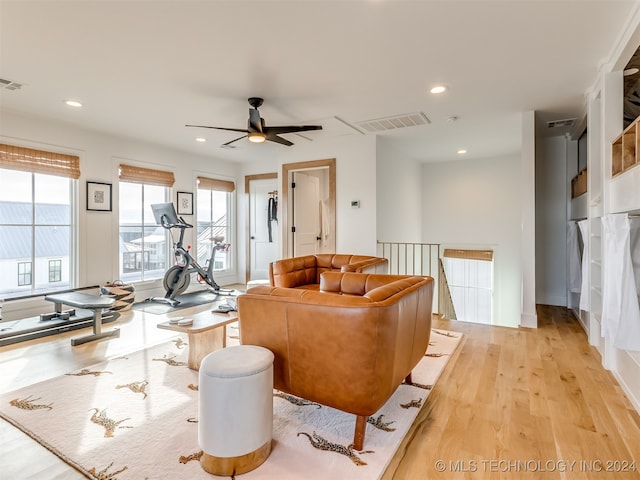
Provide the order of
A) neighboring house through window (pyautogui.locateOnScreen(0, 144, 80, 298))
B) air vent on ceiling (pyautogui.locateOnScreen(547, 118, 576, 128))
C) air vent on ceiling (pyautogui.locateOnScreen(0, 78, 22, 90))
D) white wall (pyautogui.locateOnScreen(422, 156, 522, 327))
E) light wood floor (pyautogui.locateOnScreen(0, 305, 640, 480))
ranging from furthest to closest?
white wall (pyautogui.locateOnScreen(422, 156, 522, 327))
air vent on ceiling (pyautogui.locateOnScreen(547, 118, 576, 128))
neighboring house through window (pyautogui.locateOnScreen(0, 144, 80, 298))
air vent on ceiling (pyautogui.locateOnScreen(0, 78, 22, 90))
light wood floor (pyautogui.locateOnScreen(0, 305, 640, 480))

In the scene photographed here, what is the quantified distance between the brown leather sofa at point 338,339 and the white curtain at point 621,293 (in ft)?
4.86

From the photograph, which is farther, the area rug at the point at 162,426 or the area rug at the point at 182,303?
the area rug at the point at 182,303

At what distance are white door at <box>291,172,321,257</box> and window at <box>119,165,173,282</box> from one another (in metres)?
2.24

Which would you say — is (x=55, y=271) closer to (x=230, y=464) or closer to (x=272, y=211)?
(x=272, y=211)

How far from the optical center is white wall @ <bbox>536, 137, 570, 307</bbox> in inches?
205

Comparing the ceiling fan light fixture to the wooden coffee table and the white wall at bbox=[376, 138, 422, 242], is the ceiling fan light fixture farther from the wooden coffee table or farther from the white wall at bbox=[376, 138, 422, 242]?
the white wall at bbox=[376, 138, 422, 242]

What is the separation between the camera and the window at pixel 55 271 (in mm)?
4449

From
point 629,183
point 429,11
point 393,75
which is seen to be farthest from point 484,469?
point 393,75

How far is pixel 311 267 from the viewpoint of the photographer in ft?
14.6

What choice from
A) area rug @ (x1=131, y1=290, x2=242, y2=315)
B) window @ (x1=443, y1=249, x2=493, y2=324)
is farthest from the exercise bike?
window @ (x1=443, y1=249, x2=493, y2=324)

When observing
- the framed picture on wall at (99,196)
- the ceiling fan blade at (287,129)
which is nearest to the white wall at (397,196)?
the ceiling fan blade at (287,129)

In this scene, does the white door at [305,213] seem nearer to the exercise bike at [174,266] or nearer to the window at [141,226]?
the exercise bike at [174,266]

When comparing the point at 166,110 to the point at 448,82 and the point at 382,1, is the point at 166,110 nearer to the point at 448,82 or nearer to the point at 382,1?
the point at 382,1

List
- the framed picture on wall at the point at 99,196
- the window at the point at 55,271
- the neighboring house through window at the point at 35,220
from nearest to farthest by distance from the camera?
the neighboring house through window at the point at 35,220, the window at the point at 55,271, the framed picture on wall at the point at 99,196
